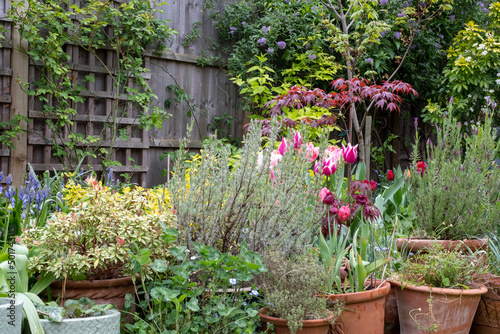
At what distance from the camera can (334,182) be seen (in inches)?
119

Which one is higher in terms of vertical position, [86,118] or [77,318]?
[86,118]

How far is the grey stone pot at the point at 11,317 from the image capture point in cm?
149

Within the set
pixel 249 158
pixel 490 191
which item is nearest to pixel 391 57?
pixel 490 191

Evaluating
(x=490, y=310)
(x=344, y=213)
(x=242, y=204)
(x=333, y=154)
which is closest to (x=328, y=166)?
(x=333, y=154)

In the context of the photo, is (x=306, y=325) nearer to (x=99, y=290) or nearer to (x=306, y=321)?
(x=306, y=321)

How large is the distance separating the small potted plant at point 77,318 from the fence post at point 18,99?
9.74 feet

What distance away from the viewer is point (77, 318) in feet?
5.40

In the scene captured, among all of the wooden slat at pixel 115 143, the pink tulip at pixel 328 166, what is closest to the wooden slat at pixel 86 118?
the wooden slat at pixel 115 143

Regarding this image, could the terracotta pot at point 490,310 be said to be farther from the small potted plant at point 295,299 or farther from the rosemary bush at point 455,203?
the small potted plant at point 295,299

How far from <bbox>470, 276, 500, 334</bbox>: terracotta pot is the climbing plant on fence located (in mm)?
3424

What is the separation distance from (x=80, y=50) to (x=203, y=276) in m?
3.58

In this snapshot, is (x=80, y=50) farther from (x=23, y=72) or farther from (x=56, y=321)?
(x=56, y=321)

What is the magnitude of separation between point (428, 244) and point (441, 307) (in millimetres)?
487

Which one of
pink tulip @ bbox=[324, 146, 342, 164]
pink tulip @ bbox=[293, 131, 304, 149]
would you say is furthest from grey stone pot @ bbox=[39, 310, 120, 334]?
pink tulip @ bbox=[324, 146, 342, 164]
